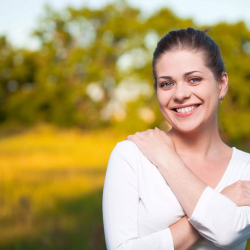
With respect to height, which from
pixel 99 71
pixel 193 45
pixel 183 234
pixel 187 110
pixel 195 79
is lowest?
pixel 183 234

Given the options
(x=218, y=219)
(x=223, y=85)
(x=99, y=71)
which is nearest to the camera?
(x=218, y=219)

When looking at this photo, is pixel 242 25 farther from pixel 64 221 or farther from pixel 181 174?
pixel 181 174

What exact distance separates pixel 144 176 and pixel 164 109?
351mm

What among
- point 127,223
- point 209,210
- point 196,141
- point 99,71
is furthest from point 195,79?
point 99,71

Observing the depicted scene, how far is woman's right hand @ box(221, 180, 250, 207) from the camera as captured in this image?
168 cm

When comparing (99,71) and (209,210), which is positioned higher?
(99,71)

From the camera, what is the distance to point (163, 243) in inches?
61.9

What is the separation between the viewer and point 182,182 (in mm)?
1669

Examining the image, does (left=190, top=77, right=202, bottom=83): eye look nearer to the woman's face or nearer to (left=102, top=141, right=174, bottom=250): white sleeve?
the woman's face

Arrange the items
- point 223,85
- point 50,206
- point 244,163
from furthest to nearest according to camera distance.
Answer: point 50,206 < point 223,85 < point 244,163

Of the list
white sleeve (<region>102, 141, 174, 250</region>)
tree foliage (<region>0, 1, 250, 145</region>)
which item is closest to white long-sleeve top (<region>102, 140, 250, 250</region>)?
white sleeve (<region>102, 141, 174, 250</region>)

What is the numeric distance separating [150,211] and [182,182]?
0.19 m

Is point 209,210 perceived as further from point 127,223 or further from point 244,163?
point 244,163

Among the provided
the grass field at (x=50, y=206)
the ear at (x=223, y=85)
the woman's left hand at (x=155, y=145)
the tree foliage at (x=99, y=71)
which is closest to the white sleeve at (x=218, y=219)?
the woman's left hand at (x=155, y=145)
